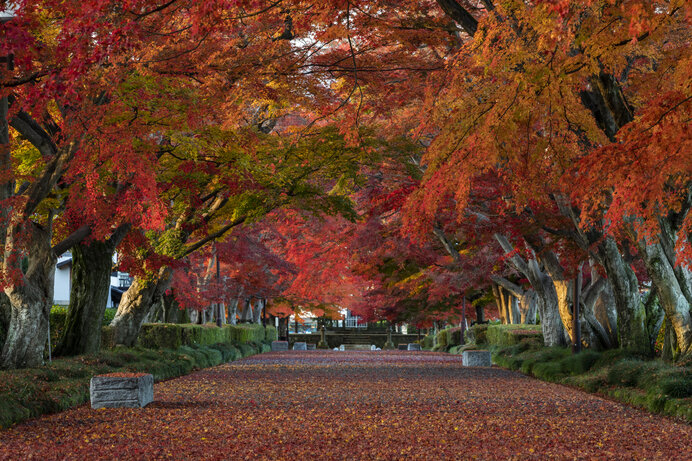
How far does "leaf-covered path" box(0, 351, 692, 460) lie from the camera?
7.52m

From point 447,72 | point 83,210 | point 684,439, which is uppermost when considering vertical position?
point 447,72

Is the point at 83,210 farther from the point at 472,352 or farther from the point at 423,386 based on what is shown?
the point at 472,352

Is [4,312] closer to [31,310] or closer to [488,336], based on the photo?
[31,310]

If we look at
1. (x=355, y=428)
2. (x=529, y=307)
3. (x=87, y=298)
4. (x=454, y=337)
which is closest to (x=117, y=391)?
(x=355, y=428)

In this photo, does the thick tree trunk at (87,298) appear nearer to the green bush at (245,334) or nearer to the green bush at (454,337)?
the green bush at (245,334)

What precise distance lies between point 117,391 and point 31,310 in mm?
3770

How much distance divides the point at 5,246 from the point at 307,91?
6.39m

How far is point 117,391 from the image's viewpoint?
10.9 metres

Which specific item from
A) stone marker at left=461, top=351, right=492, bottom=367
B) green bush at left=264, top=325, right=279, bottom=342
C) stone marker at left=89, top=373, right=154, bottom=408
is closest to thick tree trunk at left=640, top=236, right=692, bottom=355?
stone marker at left=89, top=373, right=154, bottom=408

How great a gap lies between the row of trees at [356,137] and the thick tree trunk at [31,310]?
0.04 meters

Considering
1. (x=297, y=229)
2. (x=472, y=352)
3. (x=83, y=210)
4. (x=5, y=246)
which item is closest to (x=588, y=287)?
(x=472, y=352)

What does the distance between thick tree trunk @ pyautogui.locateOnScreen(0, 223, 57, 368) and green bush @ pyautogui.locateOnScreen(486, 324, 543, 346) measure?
1545 centimetres

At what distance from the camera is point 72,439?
8211 millimetres

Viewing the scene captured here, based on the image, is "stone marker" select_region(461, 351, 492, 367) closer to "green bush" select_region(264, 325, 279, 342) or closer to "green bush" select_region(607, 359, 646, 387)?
"green bush" select_region(607, 359, 646, 387)
